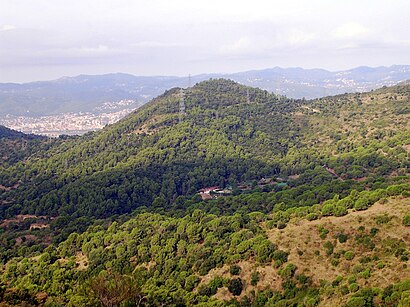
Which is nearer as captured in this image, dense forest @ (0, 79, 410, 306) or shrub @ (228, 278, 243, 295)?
dense forest @ (0, 79, 410, 306)

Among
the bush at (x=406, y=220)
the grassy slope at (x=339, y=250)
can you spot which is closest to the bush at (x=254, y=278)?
the grassy slope at (x=339, y=250)

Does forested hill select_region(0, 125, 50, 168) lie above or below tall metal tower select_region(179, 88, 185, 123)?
below

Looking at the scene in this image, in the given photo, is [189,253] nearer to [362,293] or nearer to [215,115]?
[362,293]

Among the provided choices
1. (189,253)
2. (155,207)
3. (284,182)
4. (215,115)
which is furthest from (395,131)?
(189,253)

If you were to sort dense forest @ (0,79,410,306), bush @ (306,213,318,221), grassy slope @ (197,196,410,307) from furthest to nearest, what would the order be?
bush @ (306,213,318,221), dense forest @ (0,79,410,306), grassy slope @ (197,196,410,307)

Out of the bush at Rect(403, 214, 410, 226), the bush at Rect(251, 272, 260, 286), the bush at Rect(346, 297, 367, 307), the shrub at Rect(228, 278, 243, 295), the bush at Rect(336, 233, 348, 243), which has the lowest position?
the shrub at Rect(228, 278, 243, 295)

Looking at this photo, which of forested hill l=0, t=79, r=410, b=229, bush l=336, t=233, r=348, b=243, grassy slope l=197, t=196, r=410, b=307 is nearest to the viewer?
grassy slope l=197, t=196, r=410, b=307

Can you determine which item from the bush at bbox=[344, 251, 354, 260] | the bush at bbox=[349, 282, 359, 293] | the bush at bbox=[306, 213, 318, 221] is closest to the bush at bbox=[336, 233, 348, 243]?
the bush at bbox=[344, 251, 354, 260]

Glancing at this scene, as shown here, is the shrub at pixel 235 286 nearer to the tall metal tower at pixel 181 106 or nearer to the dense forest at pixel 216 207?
the dense forest at pixel 216 207

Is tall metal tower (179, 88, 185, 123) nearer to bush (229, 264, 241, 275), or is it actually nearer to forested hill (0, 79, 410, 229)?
forested hill (0, 79, 410, 229)
